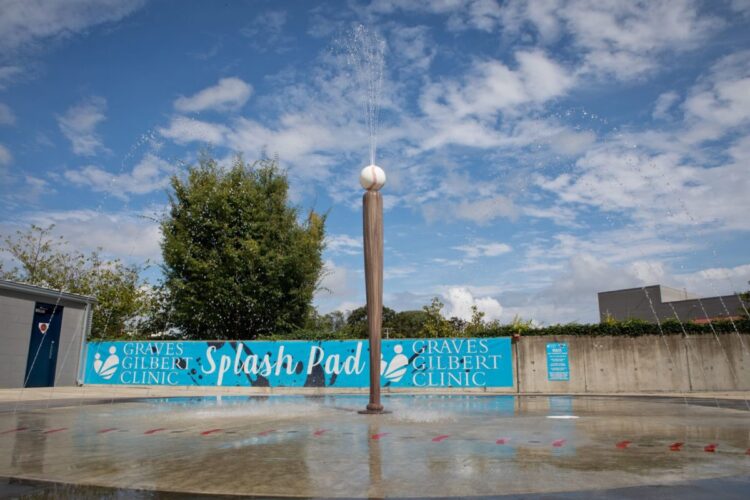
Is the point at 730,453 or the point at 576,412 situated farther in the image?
the point at 576,412

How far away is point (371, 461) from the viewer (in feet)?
19.9

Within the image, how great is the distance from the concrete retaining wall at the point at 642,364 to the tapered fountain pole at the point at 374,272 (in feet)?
36.4

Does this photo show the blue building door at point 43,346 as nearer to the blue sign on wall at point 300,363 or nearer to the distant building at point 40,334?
the distant building at point 40,334

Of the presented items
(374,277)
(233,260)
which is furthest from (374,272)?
(233,260)

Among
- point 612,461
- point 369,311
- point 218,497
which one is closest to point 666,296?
point 369,311

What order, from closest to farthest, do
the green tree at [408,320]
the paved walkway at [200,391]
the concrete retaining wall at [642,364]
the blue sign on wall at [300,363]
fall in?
the paved walkway at [200,391] → the concrete retaining wall at [642,364] → the blue sign on wall at [300,363] → the green tree at [408,320]

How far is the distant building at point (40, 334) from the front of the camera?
22.0 meters

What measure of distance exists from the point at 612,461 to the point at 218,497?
420cm

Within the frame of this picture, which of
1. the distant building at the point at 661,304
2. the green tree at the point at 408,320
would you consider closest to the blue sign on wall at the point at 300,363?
the distant building at the point at 661,304

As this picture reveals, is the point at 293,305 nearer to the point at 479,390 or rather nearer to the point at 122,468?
the point at 479,390

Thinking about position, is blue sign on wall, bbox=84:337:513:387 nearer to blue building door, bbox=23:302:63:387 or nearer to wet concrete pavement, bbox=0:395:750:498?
blue building door, bbox=23:302:63:387

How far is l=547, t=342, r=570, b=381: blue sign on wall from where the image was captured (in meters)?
21.2

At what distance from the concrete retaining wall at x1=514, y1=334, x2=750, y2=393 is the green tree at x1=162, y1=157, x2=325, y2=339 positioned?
45.1ft

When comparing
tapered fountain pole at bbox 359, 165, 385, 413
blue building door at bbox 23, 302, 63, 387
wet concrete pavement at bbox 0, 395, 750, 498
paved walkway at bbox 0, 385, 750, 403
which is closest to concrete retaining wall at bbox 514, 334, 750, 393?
paved walkway at bbox 0, 385, 750, 403
